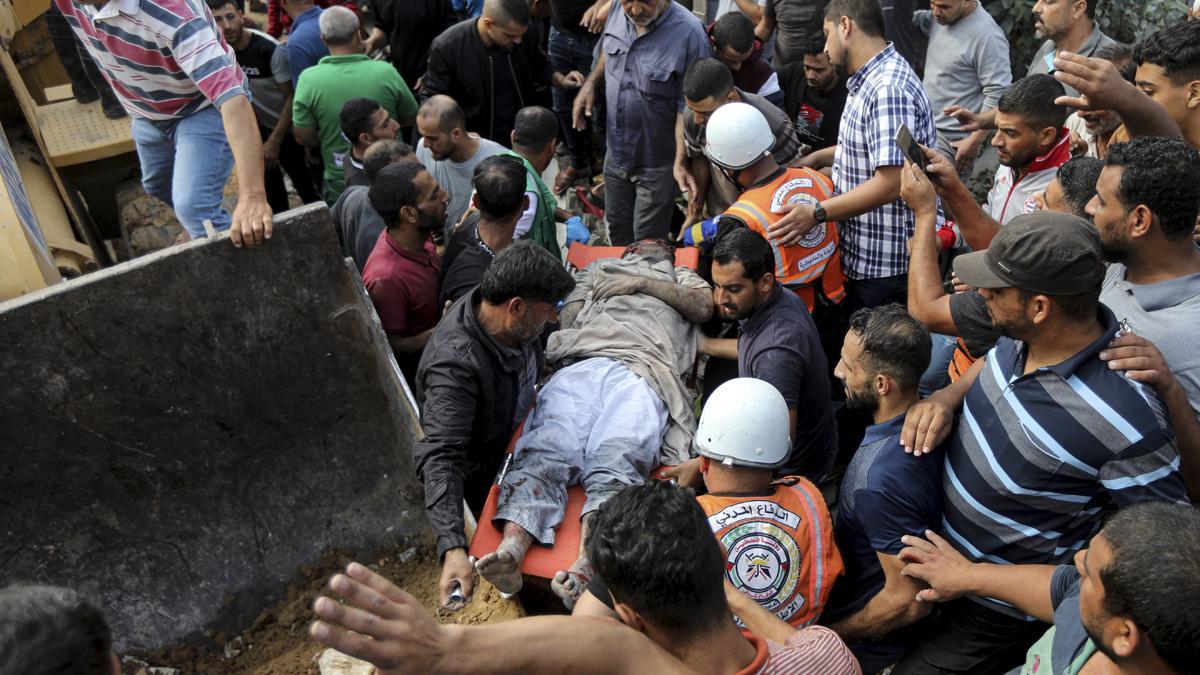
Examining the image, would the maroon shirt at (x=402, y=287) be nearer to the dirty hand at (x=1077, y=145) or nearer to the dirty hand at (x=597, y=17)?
the dirty hand at (x=597, y=17)

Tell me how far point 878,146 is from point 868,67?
43cm

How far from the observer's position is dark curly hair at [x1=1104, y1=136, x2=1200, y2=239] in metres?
2.67

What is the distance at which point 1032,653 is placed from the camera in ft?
7.57

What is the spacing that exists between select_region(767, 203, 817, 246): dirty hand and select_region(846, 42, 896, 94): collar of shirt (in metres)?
0.70

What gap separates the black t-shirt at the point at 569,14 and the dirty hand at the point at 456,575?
201 inches

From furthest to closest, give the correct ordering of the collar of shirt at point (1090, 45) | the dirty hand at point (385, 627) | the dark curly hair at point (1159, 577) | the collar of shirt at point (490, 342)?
the collar of shirt at point (1090, 45) → the collar of shirt at point (490, 342) → the dark curly hair at point (1159, 577) → the dirty hand at point (385, 627)

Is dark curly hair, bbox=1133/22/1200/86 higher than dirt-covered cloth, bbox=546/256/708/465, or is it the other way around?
dark curly hair, bbox=1133/22/1200/86

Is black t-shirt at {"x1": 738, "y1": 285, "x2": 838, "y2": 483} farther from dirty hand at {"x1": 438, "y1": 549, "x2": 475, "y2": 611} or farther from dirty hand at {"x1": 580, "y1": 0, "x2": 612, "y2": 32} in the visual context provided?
dirty hand at {"x1": 580, "y1": 0, "x2": 612, "y2": 32}

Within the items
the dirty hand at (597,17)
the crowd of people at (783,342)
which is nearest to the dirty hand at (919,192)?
the crowd of people at (783,342)

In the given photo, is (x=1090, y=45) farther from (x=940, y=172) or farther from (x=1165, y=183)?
(x=1165, y=183)

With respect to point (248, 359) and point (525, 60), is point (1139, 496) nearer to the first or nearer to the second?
point (248, 359)

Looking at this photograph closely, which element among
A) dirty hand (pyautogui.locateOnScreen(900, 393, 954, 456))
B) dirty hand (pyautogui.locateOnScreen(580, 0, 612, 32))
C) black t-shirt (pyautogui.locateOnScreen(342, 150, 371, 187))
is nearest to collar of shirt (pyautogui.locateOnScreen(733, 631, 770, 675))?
dirty hand (pyautogui.locateOnScreen(900, 393, 954, 456))

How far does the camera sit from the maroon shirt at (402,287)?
3988 mm

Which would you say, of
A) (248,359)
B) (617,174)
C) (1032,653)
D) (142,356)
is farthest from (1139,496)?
(617,174)
